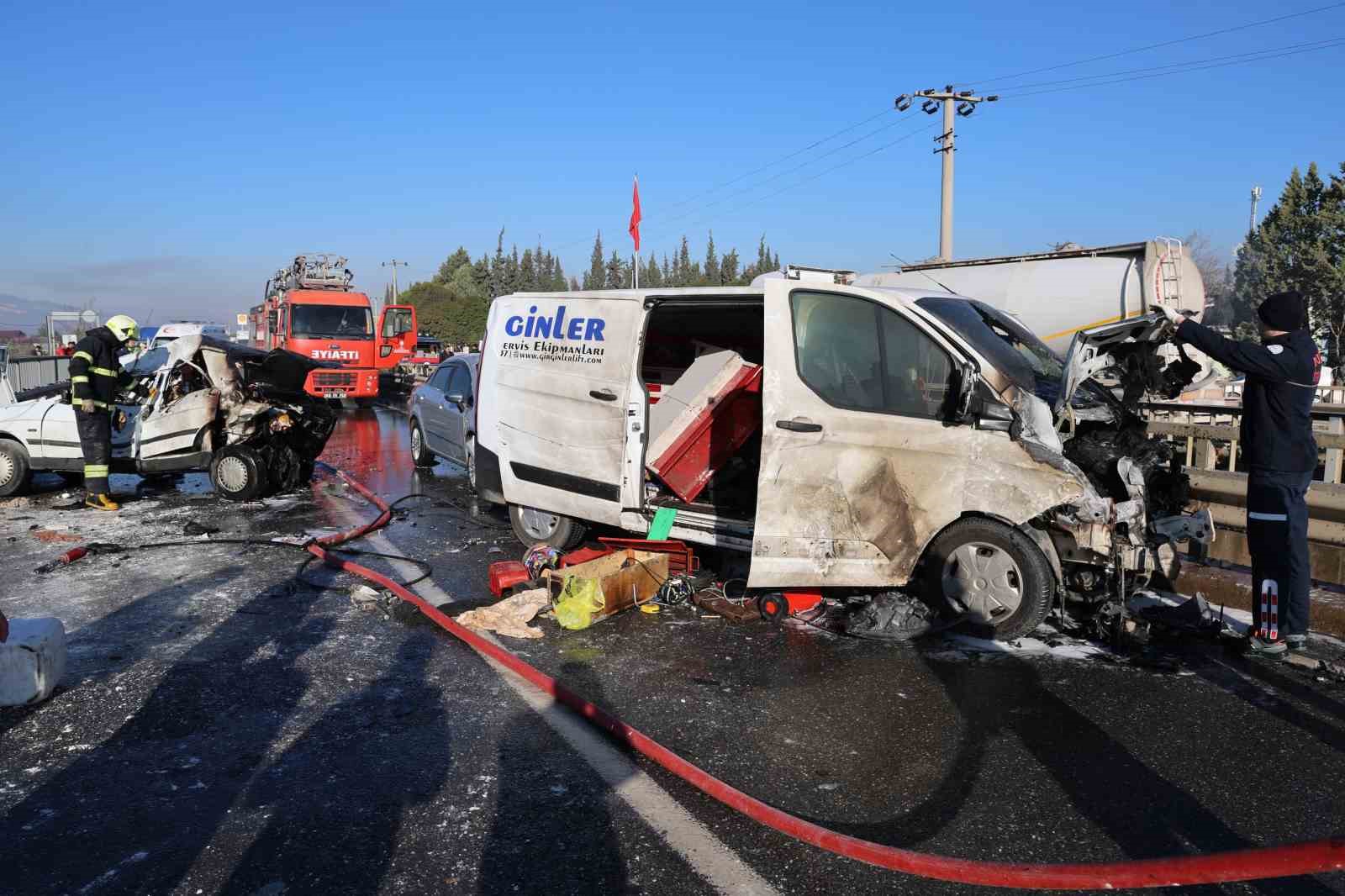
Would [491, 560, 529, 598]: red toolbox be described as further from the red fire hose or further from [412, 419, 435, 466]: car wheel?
[412, 419, 435, 466]: car wheel

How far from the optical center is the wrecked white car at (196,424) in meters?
10.2

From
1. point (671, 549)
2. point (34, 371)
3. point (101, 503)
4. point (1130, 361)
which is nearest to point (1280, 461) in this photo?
point (1130, 361)

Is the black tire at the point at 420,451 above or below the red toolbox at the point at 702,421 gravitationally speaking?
below

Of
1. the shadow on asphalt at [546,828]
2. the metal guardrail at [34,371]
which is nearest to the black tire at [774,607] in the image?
the shadow on asphalt at [546,828]

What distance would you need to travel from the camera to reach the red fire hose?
2.37 metres

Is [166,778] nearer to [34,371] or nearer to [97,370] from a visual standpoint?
[97,370]

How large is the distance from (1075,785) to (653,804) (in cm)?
163

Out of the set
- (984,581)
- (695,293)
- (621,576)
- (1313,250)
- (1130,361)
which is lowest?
(621,576)

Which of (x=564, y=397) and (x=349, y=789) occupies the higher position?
(x=564, y=397)

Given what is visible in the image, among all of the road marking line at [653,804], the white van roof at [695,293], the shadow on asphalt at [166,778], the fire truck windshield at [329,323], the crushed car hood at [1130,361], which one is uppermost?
the fire truck windshield at [329,323]

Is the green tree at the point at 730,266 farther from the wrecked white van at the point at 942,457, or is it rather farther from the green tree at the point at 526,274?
the wrecked white van at the point at 942,457

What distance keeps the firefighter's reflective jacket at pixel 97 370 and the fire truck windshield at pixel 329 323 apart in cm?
1188

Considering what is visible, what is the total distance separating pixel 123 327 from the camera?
1005 cm

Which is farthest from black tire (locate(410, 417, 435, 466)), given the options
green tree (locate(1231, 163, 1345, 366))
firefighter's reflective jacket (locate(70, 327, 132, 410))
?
green tree (locate(1231, 163, 1345, 366))
